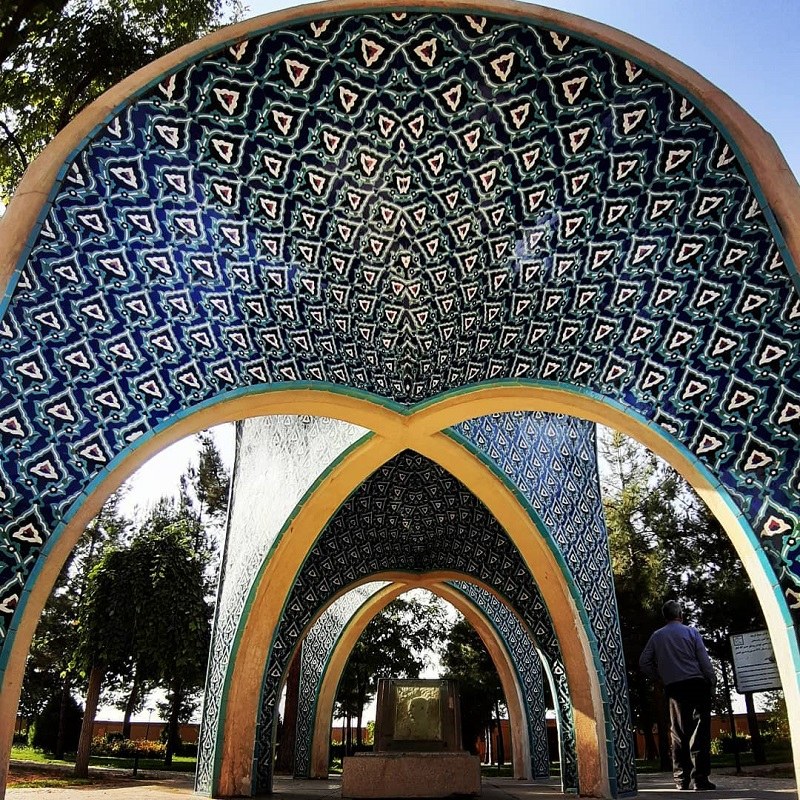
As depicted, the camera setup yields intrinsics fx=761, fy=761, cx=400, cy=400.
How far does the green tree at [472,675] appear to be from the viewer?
1783cm

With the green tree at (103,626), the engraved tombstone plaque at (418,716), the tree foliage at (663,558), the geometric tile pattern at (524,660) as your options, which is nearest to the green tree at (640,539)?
the tree foliage at (663,558)

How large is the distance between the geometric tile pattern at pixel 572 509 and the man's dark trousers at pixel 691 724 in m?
0.92

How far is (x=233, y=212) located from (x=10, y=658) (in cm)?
232

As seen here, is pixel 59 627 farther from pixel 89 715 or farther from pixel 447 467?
pixel 447 467

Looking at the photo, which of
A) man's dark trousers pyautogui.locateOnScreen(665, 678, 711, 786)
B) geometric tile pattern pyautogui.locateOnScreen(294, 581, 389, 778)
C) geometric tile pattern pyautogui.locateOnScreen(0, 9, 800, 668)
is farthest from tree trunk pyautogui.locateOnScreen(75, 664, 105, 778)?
man's dark trousers pyautogui.locateOnScreen(665, 678, 711, 786)

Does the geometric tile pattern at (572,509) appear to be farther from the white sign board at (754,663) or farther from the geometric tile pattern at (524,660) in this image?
the geometric tile pattern at (524,660)

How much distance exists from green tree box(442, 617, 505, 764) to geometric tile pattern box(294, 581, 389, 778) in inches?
273

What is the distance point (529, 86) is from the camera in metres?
3.69

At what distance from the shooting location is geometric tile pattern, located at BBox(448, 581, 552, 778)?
10.9m

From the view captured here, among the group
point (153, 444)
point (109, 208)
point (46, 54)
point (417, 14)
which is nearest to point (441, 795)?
point (153, 444)

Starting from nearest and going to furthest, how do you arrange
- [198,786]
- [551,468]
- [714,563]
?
[198,786] < [551,468] < [714,563]

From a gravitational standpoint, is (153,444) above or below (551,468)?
below

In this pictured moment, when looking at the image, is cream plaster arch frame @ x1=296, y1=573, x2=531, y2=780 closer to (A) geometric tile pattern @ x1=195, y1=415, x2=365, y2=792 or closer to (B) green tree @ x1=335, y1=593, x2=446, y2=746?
(A) geometric tile pattern @ x1=195, y1=415, x2=365, y2=792

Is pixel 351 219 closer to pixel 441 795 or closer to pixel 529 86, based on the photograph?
pixel 529 86
